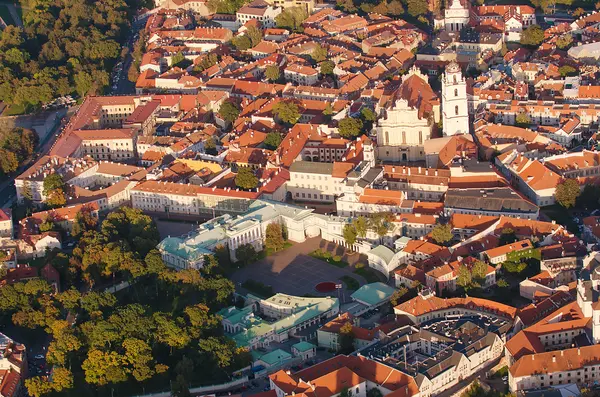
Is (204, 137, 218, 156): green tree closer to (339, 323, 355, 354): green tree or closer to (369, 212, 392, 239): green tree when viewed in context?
(369, 212, 392, 239): green tree

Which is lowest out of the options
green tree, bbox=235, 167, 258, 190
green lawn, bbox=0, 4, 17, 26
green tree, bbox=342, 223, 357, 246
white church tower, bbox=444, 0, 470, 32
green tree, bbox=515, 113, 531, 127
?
green tree, bbox=342, 223, 357, 246

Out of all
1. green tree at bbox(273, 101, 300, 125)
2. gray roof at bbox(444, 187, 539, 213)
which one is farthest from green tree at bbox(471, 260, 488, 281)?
green tree at bbox(273, 101, 300, 125)

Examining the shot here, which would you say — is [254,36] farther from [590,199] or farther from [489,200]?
[590,199]

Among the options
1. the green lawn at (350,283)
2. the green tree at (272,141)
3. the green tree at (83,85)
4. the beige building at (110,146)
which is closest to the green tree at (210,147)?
the green tree at (272,141)

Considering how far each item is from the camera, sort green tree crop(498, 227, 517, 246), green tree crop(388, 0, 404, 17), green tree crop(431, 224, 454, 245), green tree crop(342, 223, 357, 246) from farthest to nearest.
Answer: green tree crop(388, 0, 404, 17) < green tree crop(342, 223, 357, 246) < green tree crop(431, 224, 454, 245) < green tree crop(498, 227, 517, 246)

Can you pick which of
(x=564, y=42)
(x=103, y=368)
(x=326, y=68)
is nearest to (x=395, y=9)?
(x=326, y=68)

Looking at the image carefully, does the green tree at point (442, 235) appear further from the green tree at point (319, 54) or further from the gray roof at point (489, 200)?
the green tree at point (319, 54)

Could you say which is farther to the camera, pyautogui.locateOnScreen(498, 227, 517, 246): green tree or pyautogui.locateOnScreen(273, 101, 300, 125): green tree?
pyautogui.locateOnScreen(273, 101, 300, 125): green tree
